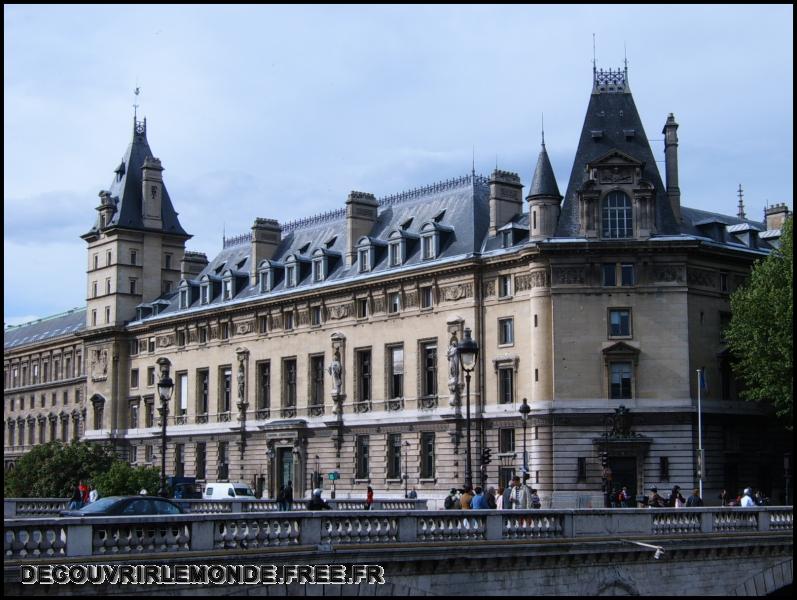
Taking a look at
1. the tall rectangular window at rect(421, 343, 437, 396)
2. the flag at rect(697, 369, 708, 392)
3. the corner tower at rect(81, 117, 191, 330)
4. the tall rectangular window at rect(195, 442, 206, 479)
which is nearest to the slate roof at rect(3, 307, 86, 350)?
the corner tower at rect(81, 117, 191, 330)

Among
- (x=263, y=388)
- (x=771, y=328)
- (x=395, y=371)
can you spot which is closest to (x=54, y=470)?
(x=263, y=388)

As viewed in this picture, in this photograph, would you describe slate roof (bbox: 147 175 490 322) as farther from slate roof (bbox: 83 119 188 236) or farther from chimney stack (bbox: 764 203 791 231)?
chimney stack (bbox: 764 203 791 231)

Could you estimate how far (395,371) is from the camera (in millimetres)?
75125

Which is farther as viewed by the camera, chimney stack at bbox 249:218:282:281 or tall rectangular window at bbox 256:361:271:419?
chimney stack at bbox 249:218:282:281

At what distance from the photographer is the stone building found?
64500 mm

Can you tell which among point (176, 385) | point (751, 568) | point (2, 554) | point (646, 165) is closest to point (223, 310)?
point (176, 385)

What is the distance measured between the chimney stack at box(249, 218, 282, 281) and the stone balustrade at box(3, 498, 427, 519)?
120 feet

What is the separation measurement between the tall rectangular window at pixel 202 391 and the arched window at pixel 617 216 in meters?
35.7

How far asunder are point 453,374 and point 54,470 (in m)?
27.7

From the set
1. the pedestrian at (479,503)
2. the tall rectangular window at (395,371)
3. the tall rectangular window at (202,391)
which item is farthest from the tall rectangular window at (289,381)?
the pedestrian at (479,503)

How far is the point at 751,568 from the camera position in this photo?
3406 centimetres

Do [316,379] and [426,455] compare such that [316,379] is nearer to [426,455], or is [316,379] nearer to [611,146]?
[426,455]

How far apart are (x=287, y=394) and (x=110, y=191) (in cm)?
3191

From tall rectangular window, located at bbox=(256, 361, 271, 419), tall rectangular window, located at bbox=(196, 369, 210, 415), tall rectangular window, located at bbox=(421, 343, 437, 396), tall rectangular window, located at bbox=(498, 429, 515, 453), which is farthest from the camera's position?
tall rectangular window, located at bbox=(196, 369, 210, 415)
